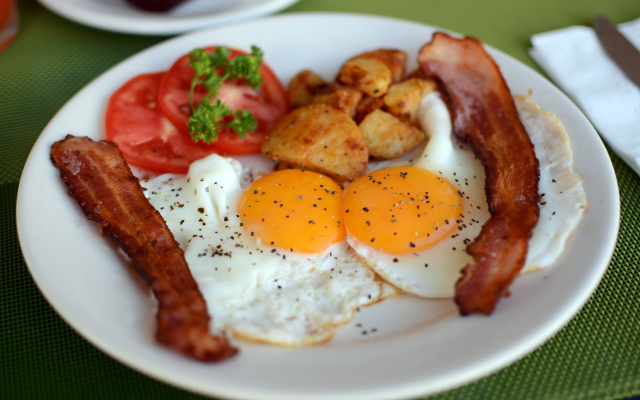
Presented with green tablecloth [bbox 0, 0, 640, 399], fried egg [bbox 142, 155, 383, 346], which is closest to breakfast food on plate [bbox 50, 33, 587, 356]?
fried egg [bbox 142, 155, 383, 346]

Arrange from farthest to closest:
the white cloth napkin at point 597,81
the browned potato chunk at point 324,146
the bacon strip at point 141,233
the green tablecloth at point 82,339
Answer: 1. the white cloth napkin at point 597,81
2. the browned potato chunk at point 324,146
3. the green tablecloth at point 82,339
4. the bacon strip at point 141,233

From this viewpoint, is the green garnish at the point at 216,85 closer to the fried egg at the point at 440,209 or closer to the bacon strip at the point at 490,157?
the fried egg at the point at 440,209

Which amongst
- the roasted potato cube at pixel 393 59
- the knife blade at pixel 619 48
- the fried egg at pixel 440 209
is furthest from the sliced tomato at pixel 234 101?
the knife blade at pixel 619 48

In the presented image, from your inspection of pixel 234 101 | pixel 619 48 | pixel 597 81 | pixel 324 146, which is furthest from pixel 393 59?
pixel 619 48

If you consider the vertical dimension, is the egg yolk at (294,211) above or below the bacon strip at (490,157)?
below

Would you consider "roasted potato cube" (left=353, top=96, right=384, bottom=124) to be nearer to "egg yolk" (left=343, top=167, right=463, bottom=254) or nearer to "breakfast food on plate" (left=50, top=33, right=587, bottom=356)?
"breakfast food on plate" (left=50, top=33, right=587, bottom=356)

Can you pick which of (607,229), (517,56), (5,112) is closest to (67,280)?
(5,112)

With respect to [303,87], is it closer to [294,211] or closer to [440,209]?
[294,211]
